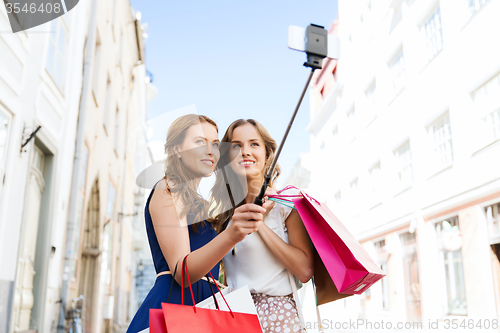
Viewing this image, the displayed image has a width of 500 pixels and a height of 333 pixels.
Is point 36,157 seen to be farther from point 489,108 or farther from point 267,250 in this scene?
point 489,108

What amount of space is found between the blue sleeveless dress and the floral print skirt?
0.21 meters

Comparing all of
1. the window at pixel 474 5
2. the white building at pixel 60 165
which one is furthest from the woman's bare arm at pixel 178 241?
the window at pixel 474 5

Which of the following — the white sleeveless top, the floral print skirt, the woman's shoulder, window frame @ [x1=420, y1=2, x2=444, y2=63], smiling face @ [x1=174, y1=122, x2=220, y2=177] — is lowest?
the floral print skirt

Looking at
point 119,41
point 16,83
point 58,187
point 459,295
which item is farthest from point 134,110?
point 459,295

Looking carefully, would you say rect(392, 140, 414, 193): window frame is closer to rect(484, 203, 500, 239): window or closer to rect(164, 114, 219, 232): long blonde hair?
rect(484, 203, 500, 239): window

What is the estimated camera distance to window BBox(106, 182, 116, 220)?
11.8 m

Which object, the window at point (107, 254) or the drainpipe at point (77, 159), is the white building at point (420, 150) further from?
the window at point (107, 254)

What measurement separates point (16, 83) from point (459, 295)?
6.40 meters

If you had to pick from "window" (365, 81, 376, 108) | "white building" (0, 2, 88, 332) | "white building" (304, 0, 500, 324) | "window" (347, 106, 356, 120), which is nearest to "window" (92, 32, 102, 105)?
"white building" (0, 2, 88, 332)

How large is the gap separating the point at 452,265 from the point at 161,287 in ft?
20.7

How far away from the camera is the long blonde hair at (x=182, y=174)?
3.87ft

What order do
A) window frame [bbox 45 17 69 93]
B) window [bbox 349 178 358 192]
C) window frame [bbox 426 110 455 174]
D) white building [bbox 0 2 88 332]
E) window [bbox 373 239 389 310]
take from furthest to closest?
window [bbox 349 178 358 192]
window [bbox 373 239 389 310]
window frame [bbox 426 110 455 174]
window frame [bbox 45 17 69 93]
white building [bbox 0 2 88 332]

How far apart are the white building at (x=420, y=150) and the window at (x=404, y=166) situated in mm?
22

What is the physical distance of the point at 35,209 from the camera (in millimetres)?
5992
